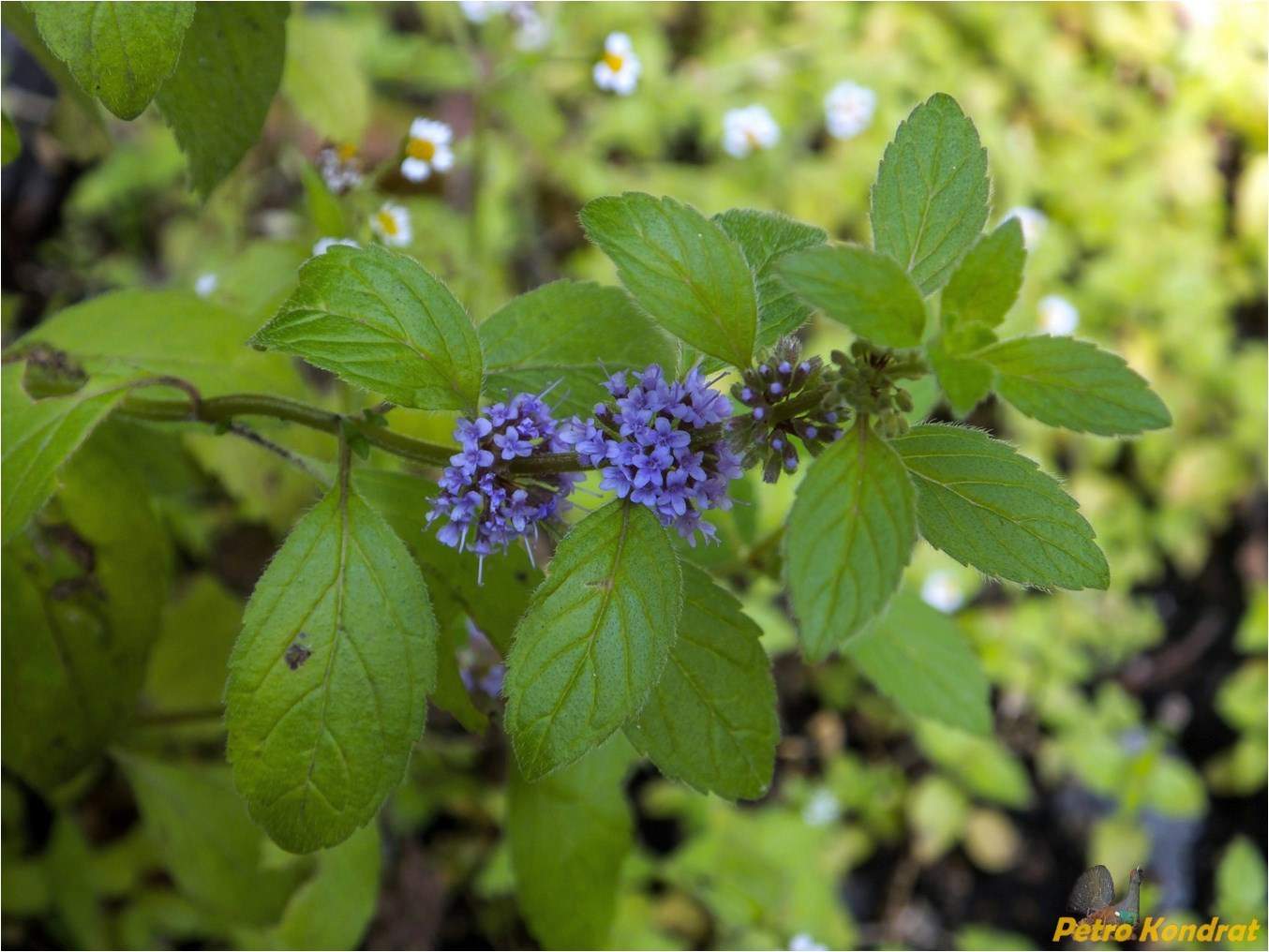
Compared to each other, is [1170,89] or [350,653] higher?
[1170,89]

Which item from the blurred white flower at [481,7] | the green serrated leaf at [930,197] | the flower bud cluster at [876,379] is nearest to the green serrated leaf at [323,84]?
the blurred white flower at [481,7]

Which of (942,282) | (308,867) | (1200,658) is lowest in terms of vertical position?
(1200,658)

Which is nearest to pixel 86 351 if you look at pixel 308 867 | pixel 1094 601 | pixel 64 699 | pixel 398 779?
pixel 64 699

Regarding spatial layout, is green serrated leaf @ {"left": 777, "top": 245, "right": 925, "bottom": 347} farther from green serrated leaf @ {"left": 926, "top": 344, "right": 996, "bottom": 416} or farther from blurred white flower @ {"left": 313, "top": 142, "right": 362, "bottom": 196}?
blurred white flower @ {"left": 313, "top": 142, "right": 362, "bottom": 196}

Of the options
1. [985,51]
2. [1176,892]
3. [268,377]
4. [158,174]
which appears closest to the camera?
[268,377]

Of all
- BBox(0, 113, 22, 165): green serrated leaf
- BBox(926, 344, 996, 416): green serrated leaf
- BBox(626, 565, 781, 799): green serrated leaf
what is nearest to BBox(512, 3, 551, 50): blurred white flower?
BBox(0, 113, 22, 165): green serrated leaf

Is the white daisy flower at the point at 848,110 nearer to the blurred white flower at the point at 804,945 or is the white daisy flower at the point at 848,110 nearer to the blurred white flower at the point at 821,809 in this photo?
the blurred white flower at the point at 821,809

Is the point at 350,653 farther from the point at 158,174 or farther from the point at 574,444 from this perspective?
the point at 158,174
